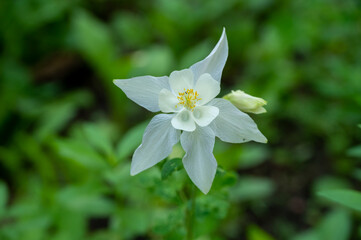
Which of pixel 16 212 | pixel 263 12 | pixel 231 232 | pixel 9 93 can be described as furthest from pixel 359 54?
pixel 9 93

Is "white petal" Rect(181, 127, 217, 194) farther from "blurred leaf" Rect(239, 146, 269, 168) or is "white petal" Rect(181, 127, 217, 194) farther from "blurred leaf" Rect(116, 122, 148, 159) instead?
"blurred leaf" Rect(239, 146, 269, 168)

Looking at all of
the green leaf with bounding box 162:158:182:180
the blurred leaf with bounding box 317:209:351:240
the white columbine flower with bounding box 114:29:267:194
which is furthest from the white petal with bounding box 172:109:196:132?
the blurred leaf with bounding box 317:209:351:240

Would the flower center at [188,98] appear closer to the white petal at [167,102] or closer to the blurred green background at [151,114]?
the white petal at [167,102]

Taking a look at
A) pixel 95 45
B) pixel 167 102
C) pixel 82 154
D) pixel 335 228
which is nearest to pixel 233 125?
pixel 167 102

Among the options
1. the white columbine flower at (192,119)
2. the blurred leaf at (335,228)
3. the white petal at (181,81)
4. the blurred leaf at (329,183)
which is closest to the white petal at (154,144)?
the white columbine flower at (192,119)

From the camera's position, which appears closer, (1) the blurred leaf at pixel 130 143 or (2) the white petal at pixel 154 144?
(2) the white petal at pixel 154 144

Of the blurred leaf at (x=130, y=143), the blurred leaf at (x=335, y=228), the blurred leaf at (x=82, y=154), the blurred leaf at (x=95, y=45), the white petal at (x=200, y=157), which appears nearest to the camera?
the white petal at (x=200, y=157)

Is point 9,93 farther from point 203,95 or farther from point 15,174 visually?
point 203,95
